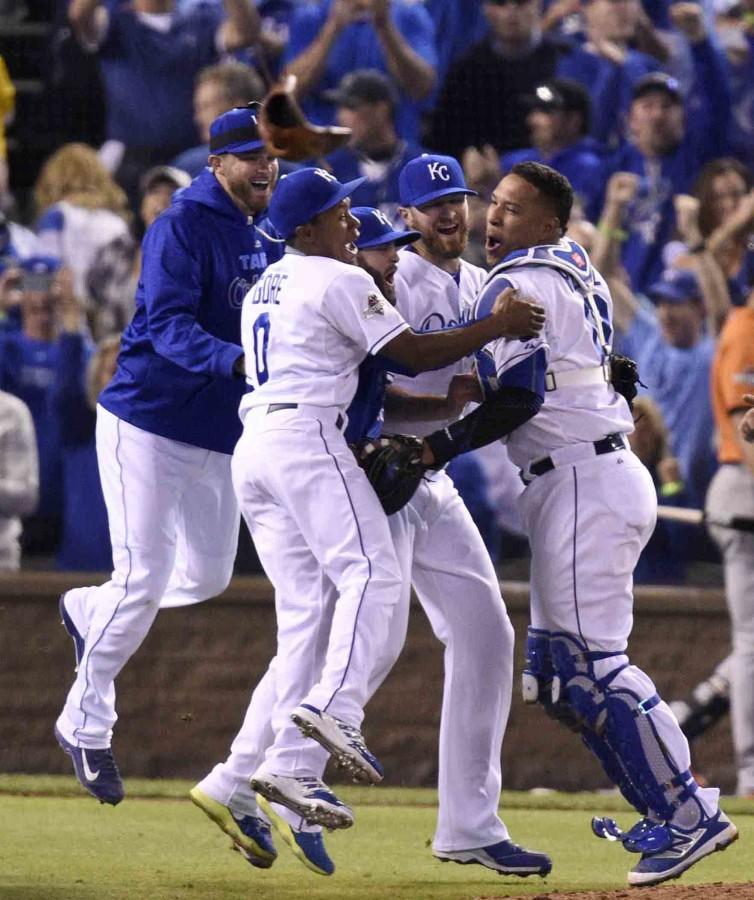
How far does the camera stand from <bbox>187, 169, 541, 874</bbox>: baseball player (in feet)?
16.4

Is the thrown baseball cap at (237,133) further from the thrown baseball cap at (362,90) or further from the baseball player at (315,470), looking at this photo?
the thrown baseball cap at (362,90)

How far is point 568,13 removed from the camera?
1007 cm

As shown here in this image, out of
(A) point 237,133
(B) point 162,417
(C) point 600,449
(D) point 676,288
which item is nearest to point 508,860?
(C) point 600,449

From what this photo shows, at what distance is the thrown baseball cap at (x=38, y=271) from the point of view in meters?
9.32

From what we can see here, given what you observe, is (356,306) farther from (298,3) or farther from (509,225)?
(298,3)

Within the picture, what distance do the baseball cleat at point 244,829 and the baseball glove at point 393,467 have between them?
1094 mm

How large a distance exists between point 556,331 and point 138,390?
5.47 feet

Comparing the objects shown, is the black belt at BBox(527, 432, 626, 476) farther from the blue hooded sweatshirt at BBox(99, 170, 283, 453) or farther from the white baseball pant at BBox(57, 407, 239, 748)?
the white baseball pant at BBox(57, 407, 239, 748)

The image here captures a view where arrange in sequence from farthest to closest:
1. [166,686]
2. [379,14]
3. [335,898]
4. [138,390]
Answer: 1. [379,14]
2. [166,686]
3. [138,390]
4. [335,898]

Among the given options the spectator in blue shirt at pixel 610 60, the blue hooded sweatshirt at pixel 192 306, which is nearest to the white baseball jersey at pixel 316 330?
the blue hooded sweatshirt at pixel 192 306

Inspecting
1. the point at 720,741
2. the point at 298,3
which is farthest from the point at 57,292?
Result: the point at 720,741

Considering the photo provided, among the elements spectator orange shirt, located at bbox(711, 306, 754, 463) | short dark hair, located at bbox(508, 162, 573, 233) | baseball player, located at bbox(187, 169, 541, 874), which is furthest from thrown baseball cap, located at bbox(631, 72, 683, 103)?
baseball player, located at bbox(187, 169, 541, 874)

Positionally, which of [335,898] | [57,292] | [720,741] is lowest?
[720,741]

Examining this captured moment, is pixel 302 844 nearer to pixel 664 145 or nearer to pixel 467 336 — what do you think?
pixel 467 336
